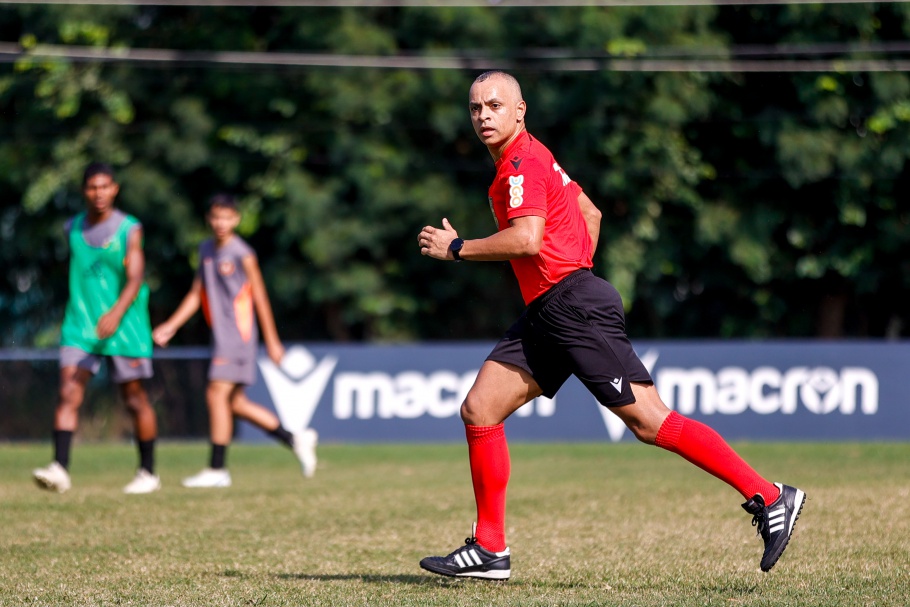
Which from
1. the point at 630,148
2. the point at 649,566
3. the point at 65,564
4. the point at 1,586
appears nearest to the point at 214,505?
the point at 65,564

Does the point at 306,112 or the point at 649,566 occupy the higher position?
the point at 306,112

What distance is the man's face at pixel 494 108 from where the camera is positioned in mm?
5227

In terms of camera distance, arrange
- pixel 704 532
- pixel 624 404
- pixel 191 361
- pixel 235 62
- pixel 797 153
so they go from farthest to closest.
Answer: pixel 235 62 → pixel 797 153 → pixel 191 361 → pixel 704 532 → pixel 624 404

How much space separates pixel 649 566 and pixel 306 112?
14852mm

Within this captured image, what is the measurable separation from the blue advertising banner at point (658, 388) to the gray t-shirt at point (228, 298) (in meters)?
4.96

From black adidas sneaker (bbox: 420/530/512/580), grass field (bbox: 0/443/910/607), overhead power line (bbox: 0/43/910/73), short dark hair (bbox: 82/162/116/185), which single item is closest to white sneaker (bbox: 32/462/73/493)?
grass field (bbox: 0/443/910/607)

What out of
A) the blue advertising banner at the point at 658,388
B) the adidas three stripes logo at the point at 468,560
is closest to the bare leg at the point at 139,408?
the adidas three stripes logo at the point at 468,560

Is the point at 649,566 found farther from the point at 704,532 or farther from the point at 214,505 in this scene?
the point at 214,505

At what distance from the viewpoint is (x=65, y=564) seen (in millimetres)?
5855

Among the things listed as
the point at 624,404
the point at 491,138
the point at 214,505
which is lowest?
the point at 214,505

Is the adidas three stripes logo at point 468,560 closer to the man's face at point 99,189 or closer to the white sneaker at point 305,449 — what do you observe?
the man's face at point 99,189

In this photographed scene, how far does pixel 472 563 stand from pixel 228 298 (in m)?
5.28

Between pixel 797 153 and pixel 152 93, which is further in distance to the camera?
pixel 152 93

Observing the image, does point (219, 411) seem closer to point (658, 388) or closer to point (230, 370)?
point (230, 370)
